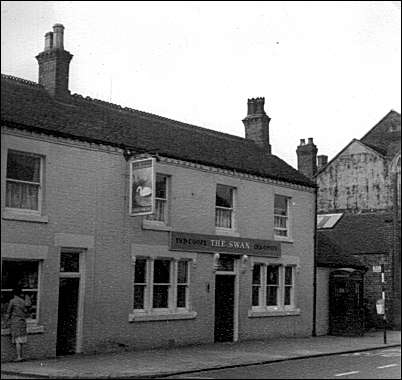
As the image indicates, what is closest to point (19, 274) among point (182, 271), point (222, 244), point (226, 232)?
point (182, 271)

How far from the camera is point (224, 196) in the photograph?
835 inches

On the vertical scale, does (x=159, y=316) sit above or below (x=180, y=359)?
above

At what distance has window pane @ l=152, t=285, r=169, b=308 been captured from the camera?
18.6 m

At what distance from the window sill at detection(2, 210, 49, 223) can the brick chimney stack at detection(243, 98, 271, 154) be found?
12.3m

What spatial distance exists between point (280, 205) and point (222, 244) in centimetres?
380

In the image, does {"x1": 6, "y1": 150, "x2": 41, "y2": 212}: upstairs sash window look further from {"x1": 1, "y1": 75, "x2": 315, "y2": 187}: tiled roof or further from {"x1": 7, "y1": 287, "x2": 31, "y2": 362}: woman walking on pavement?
{"x1": 7, "y1": 287, "x2": 31, "y2": 362}: woman walking on pavement

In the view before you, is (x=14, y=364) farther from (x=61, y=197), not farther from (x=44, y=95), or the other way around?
(x=44, y=95)

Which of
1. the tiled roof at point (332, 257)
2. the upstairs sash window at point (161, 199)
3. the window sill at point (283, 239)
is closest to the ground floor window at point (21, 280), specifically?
the upstairs sash window at point (161, 199)

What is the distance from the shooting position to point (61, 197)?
16.2 metres

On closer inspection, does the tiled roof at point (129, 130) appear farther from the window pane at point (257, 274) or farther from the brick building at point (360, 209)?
the brick building at point (360, 209)

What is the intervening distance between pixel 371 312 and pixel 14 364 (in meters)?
18.3

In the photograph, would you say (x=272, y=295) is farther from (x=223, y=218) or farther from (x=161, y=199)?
(x=161, y=199)

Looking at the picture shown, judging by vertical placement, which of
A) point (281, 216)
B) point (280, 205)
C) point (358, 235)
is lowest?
point (358, 235)

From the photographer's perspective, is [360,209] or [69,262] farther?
[360,209]
